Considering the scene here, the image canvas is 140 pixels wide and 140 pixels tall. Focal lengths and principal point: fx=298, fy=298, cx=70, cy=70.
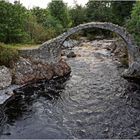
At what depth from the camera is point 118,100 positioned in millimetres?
23328

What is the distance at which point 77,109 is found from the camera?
21906 mm

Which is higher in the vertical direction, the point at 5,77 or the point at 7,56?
the point at 7,56

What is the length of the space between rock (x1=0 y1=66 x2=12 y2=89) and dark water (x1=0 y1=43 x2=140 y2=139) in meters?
1.25

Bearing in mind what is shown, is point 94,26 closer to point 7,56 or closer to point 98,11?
point 7,56

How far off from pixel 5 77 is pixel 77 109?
312 inches

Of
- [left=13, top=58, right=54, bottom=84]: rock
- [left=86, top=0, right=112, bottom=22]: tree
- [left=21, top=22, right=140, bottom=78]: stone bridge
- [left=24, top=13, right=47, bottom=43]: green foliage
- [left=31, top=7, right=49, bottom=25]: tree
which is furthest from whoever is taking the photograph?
[left=86, top=0, right=112, bottom=22]: tree

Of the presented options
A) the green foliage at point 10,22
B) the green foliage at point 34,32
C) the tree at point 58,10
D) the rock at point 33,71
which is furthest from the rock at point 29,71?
the tree at point 58,10

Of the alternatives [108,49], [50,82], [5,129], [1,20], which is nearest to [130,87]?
[50,82]

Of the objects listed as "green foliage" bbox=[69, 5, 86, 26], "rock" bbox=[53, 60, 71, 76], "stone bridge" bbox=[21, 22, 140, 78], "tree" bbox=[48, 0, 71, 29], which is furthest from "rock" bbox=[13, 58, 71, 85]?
"green foliage" bbox=[69, 5, 86, 26]

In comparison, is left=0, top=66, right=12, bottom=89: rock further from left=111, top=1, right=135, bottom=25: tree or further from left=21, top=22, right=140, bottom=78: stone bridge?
left=111, top=1, right=135, bottom=25: tree

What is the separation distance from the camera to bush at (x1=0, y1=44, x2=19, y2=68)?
27.9 m

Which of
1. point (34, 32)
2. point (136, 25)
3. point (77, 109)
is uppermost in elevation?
point (136, 25)

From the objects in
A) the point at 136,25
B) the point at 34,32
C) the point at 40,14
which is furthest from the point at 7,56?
the point at 40,14

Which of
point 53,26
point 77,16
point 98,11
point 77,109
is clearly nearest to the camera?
point 77,109
